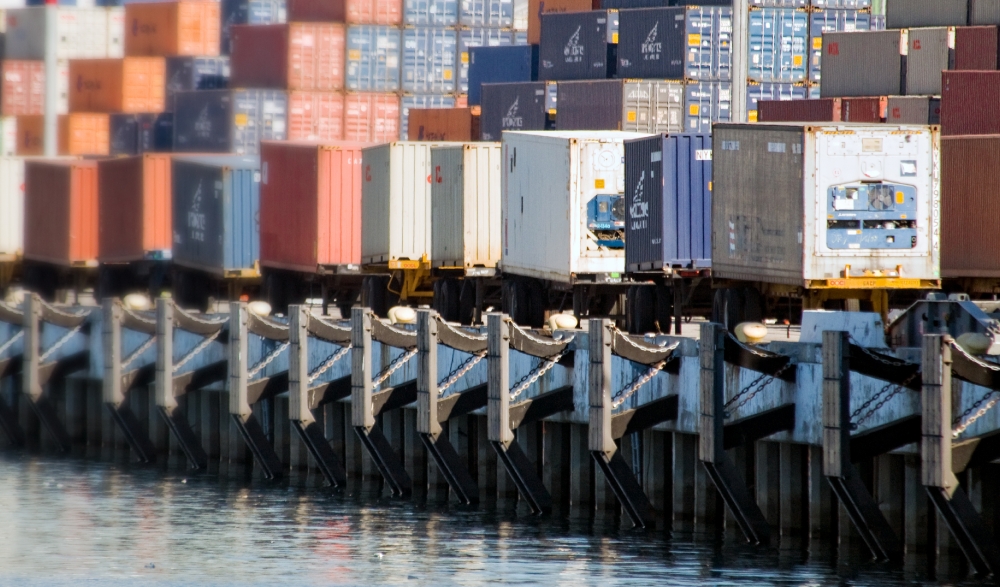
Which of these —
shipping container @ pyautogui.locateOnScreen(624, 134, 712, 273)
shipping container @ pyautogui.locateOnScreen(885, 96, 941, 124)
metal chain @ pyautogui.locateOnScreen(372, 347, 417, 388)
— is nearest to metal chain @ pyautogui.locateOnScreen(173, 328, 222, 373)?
metal chain @ pyautogui.locateOnScreen(372, 347, 417, 388)

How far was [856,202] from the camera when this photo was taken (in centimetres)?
3247

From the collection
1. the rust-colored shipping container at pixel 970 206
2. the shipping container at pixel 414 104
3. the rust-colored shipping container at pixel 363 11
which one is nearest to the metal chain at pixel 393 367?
the rust-colored shipping container at pixel 970 206

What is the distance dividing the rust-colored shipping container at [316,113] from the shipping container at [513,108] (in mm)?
13032

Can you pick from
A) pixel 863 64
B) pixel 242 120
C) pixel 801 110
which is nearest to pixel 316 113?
pixel 242 120

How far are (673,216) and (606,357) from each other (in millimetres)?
11633

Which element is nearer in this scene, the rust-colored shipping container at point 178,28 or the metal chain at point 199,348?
the metal chain at point 199,348

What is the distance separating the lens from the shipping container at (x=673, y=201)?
36406 mm

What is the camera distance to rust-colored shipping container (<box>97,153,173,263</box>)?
5566 centimetres

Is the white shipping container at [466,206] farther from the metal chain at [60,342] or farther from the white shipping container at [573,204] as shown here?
the metal chain at [60,342]

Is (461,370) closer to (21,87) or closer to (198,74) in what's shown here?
(198,74)

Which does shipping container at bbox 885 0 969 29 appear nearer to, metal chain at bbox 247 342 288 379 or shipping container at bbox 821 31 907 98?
→ shipping container at bbox 821 31 907 98

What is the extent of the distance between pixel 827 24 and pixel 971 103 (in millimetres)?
16092

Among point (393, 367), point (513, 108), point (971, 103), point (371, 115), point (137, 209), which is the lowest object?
point (393, 367)

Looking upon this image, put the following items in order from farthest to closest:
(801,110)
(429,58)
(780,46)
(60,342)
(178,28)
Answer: (178,28) < (429,58) < (780,46) < (801,110) < (60,342)
